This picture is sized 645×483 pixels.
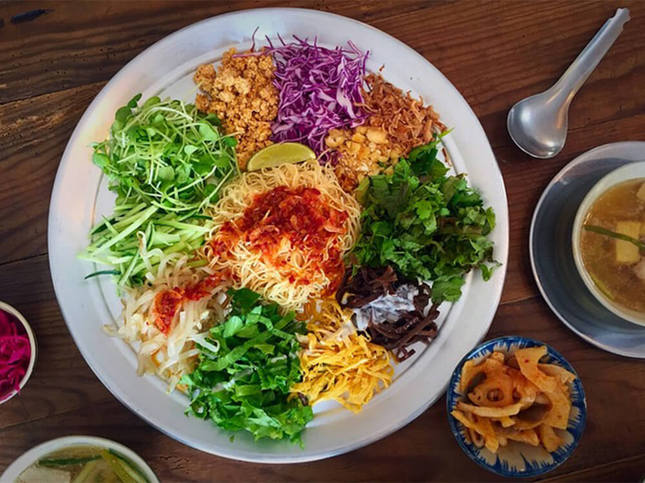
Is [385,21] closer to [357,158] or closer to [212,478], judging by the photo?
[357,158]

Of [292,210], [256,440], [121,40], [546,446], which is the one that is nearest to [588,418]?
[546,446]

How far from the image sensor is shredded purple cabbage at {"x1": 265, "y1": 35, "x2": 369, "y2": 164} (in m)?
2.06

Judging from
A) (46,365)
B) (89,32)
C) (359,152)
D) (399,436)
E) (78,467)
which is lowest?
(399,436)

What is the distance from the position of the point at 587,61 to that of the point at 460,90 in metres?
0.52

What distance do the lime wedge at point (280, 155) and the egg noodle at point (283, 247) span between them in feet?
0.10

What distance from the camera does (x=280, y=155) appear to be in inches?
79.4

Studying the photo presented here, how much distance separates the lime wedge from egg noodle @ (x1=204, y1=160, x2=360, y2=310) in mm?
31

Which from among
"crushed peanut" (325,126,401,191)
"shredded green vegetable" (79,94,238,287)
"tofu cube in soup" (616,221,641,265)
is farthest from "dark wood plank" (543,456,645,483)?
"shredded green vegetable" (79,94,238,287)

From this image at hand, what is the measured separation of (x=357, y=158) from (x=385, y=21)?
649 millimetres

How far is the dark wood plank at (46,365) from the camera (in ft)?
6.97

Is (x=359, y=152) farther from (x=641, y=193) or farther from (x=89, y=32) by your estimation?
(x=89, y=32)

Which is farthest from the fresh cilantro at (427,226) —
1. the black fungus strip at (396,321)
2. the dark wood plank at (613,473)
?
the dark wood plank at (613,473)

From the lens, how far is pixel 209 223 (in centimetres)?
202

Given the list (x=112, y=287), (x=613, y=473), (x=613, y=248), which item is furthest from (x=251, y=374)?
(x=613, y=473)
